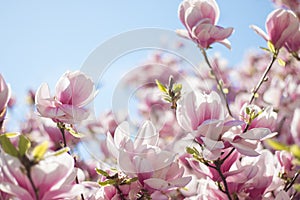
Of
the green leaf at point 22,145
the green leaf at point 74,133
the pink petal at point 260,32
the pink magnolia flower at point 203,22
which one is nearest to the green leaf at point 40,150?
the green leaf at point 22,145

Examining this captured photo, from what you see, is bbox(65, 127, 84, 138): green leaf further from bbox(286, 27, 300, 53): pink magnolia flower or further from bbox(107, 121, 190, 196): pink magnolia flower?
bbox(286, 27, 300, 53): pink magnolia flower

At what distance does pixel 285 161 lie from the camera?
104 centimetres

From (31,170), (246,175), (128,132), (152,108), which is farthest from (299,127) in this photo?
(152,108)

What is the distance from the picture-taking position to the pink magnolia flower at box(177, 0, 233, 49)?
1105mm

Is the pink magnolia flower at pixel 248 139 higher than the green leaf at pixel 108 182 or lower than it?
higher

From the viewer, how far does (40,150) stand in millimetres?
560

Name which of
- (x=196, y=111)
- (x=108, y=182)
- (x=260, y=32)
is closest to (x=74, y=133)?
(x=108, y=182)

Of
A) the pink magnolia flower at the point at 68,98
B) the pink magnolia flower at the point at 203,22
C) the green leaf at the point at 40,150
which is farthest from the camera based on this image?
the pink magnolia flower at the point at 203,22

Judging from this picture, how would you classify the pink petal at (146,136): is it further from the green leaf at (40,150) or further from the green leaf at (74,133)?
the green leaf at (40,150)

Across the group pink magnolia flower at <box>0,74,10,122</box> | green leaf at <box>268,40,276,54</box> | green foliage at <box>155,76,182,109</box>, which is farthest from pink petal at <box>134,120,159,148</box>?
green leaf at <box>268,40,276,54</box>

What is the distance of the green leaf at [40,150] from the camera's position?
1.83 ft

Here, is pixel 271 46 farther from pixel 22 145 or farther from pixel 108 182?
pixel 22 145

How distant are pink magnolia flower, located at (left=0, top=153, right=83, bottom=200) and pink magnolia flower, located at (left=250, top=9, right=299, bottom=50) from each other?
0.74 meters

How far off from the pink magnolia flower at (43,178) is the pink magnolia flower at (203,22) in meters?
0.59
